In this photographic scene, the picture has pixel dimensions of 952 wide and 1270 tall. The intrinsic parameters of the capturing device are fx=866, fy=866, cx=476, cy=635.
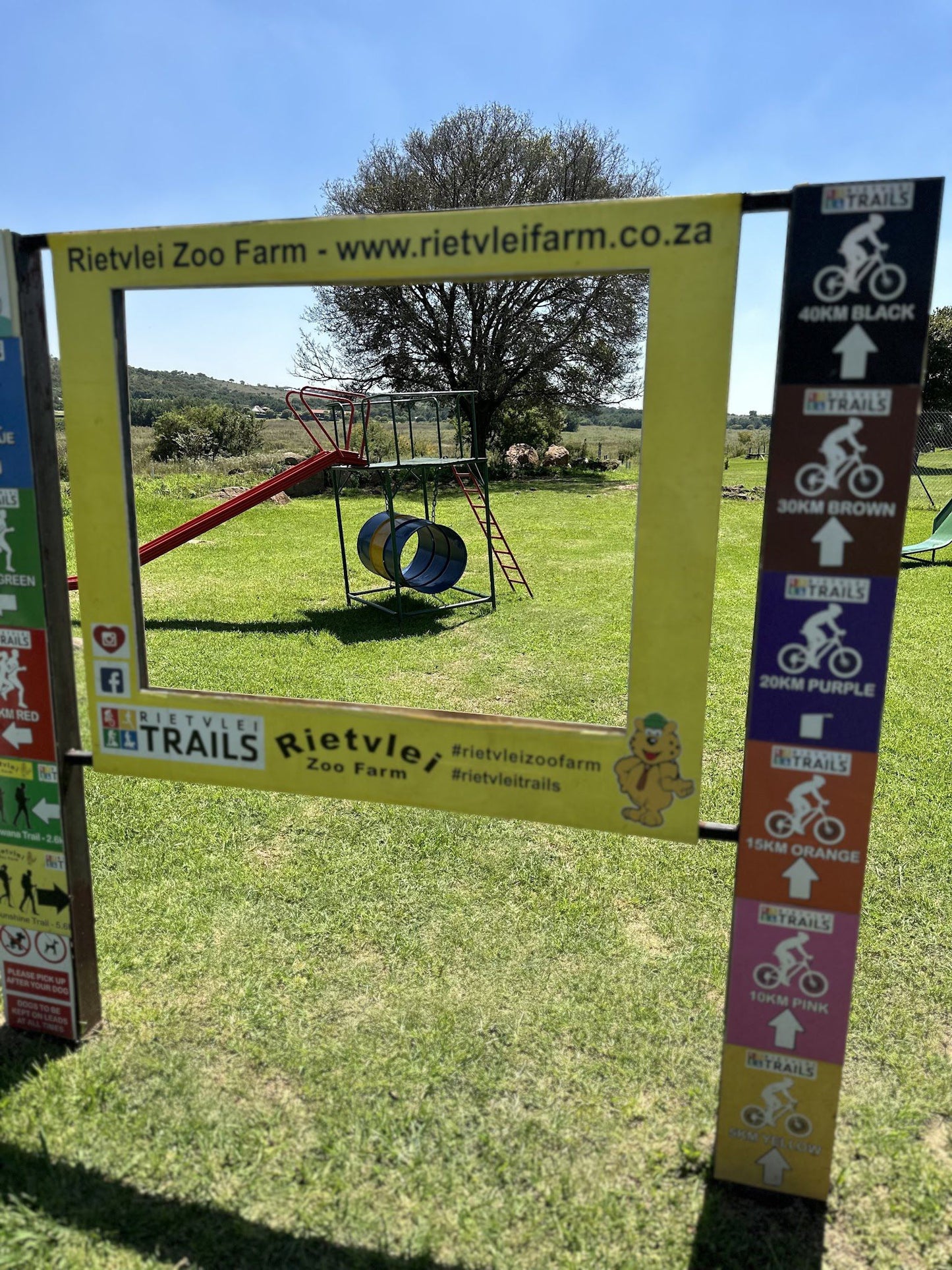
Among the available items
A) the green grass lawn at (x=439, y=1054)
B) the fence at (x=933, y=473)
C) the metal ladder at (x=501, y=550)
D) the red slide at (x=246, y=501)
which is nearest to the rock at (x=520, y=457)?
the fence at (x=933, y=473)

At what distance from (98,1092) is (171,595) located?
816cm

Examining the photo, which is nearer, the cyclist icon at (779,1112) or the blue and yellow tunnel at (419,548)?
the cyclist icon at (779,1112)

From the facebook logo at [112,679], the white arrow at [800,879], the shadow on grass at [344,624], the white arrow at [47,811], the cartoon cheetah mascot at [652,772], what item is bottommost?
the shadow on grass at [344,624]

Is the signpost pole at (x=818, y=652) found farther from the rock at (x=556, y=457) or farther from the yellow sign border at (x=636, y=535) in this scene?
the rock at (x=556, y=457)

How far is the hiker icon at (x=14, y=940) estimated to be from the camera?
3.08m

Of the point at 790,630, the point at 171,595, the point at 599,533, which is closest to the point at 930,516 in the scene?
the point at 599,533

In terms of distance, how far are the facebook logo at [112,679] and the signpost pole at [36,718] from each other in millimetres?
194

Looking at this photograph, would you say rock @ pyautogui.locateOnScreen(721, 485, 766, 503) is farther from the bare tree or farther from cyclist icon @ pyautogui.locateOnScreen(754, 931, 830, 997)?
cyclist icon @ pyautogui.locateOnScreen(754, 931, 830, 997)

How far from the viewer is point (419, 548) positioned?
10.7 meters

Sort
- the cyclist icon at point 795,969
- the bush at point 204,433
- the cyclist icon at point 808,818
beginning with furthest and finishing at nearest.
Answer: the bush at point 204,433, the cyclist icon at point 795,969, the cyclist icon at point 808,818

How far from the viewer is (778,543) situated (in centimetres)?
216

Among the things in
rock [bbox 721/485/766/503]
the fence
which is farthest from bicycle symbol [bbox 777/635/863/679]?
rock [bbox 721/485/766/503]

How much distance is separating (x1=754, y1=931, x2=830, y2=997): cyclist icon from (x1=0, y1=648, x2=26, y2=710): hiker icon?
2463 mm

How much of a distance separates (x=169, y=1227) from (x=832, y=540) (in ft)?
8.40
